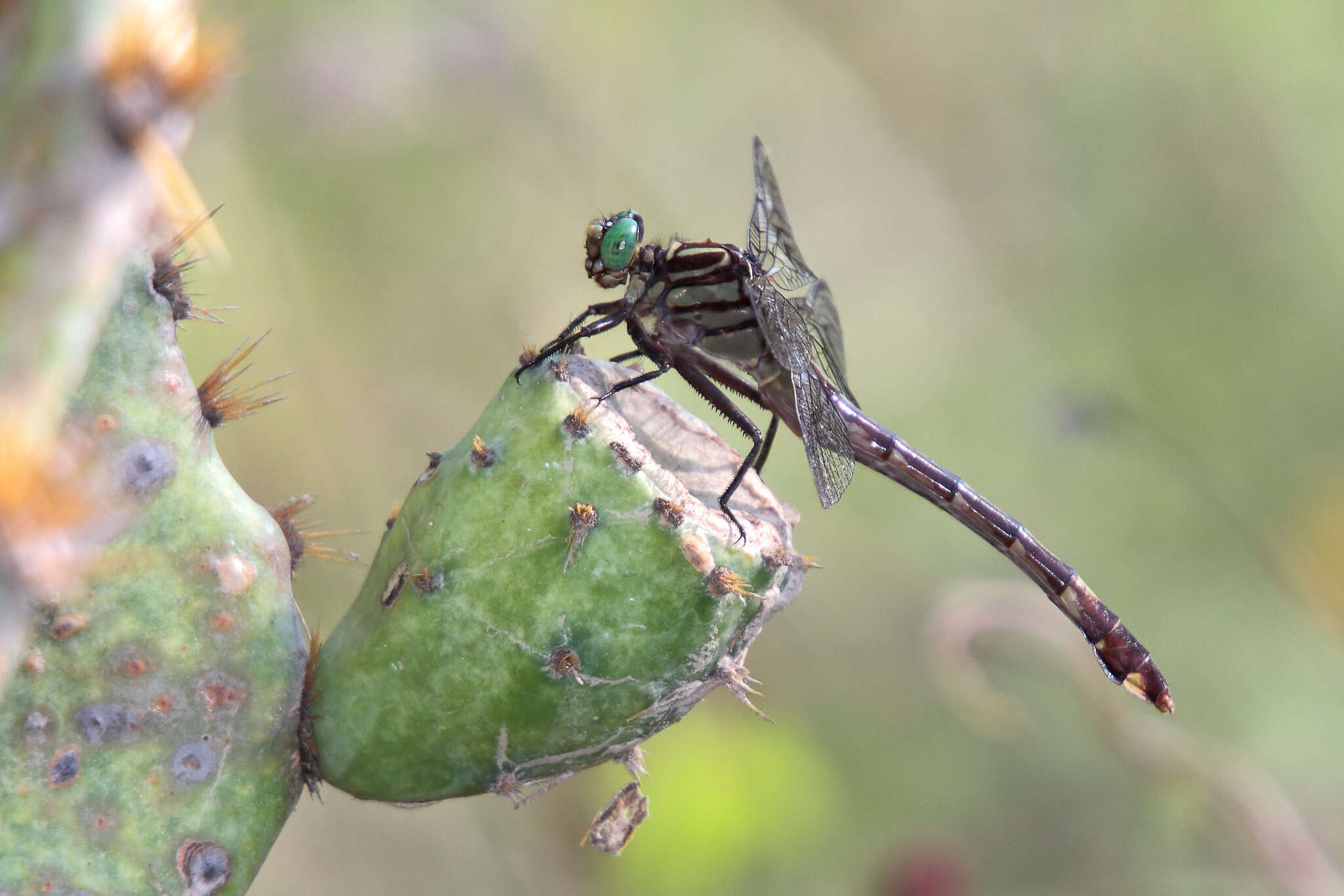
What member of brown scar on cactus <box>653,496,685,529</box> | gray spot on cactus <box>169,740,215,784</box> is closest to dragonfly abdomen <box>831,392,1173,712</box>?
brown scar on cactus <box>653,496,685,529</box>

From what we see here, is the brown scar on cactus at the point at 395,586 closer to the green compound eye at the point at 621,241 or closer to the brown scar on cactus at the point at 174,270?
the brown scar on cactus at the point at 174,270

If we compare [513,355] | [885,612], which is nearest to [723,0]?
[513,355]

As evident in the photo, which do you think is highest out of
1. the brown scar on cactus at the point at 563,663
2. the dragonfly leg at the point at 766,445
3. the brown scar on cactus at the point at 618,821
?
the dragonfly leg at the point at 766,445

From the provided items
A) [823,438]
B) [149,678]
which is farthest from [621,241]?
[149,678]

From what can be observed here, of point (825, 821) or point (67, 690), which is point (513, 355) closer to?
point (825, 821)

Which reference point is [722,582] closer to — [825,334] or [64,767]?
[64,767]

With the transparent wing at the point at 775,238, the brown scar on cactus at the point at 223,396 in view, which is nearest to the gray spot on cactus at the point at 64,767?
the brown scar on cactus at the point at 223,396
